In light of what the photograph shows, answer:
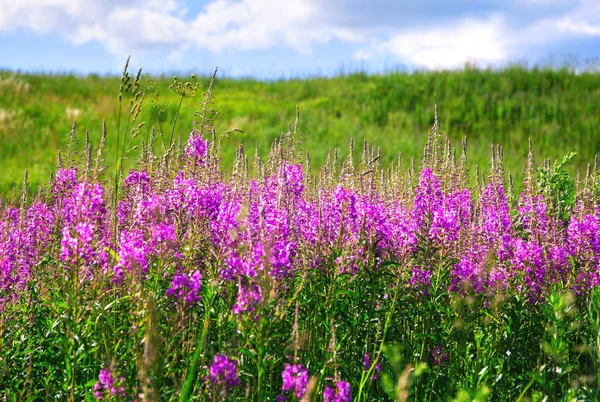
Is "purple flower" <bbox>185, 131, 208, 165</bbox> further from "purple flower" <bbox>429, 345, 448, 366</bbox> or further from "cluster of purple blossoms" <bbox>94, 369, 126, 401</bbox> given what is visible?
"purple flower" <bbox>429, 345, 448, 366</bbox>

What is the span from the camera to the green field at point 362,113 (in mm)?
18250

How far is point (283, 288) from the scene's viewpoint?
335 cm

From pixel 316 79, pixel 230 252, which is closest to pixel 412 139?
pixel 316 79

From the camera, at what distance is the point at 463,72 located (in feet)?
80.0

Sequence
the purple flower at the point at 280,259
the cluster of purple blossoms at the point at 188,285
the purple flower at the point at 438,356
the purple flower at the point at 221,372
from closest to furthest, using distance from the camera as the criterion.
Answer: the purple flower at the point at 221,372 → the cluster of purple blossoms at the point at 188,285 → the purple flower at the point at 280,259 → the purple flower at the point at 438,356

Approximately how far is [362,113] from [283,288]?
751 inches

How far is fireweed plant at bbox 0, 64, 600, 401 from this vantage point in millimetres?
2959

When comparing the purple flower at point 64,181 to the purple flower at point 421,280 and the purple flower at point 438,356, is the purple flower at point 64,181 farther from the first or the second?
the purple flower at point 438,356

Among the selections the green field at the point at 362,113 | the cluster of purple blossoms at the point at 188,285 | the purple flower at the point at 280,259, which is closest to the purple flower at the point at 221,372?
the cluster of purple blossoms at the point at 188,285

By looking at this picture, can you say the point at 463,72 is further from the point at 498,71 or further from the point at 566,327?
the point at 566,327

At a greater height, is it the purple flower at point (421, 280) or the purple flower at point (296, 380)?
the purple flower at point (421, 280)

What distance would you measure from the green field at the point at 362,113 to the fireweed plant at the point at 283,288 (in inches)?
463

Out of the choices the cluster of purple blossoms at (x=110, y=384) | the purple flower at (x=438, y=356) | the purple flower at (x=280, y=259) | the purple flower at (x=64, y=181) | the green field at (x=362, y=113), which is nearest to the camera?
the cluster of purple blossoms at (x=110, y=384)

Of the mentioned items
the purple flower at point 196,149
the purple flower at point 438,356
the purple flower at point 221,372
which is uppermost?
the purple flower at point 196,149
